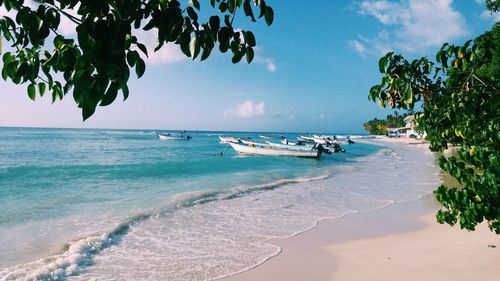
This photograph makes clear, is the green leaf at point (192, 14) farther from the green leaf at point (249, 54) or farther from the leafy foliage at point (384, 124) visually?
the leafy foliage at point (384, 124)

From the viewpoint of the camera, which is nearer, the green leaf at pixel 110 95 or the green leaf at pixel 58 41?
the green leaf at pixel 110 95

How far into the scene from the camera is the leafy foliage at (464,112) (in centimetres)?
307

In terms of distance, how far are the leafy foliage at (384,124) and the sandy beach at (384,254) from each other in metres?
123

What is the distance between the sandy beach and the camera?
22.2 ft

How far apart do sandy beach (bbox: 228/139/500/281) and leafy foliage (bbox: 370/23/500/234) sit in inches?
149

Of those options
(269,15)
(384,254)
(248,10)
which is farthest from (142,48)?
(384,254)

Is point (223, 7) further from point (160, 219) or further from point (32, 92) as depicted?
point (160, 219)

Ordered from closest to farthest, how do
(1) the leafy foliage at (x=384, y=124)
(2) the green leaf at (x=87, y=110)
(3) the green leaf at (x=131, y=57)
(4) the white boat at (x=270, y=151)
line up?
(2) the green leaf at (x=87, y=110) < (3) the green leaf at (x=131, y=57) < (4) the white boat at (x=270, y=151) < (1) the leafy foliage at (x=384, y=124)

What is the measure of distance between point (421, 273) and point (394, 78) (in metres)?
4.89

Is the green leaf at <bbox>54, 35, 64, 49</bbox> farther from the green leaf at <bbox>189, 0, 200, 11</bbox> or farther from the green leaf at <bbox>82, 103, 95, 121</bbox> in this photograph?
the green leaf at <bbox>82, 103, 95, 121</bbox>

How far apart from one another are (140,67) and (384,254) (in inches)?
306

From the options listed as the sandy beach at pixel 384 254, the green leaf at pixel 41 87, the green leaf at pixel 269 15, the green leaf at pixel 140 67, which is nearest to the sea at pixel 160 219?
the sandy beach at pixel 384 254

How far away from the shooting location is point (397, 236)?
9.55m

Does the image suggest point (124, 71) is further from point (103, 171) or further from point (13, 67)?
point (103, 171)
